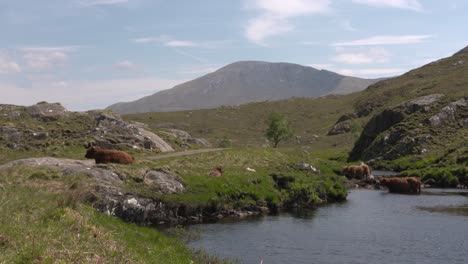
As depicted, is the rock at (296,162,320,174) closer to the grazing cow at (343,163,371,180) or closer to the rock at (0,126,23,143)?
the grazing cow at (343,163,371,180)

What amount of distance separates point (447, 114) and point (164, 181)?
79.8m

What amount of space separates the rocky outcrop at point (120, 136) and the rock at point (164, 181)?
16.6 meters

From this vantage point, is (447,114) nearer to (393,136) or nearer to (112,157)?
(393,136)

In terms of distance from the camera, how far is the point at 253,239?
30125 mm

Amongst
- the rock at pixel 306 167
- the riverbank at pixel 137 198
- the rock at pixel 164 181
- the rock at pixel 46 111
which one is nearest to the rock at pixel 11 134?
the rock at pixel 46 111

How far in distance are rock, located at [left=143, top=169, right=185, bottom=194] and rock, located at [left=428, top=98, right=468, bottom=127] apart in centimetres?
7359

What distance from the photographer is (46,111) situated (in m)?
62.4

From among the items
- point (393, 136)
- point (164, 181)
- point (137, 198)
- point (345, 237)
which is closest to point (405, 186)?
point (345, 237)

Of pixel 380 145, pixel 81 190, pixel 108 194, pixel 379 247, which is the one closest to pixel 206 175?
pixel 108 194

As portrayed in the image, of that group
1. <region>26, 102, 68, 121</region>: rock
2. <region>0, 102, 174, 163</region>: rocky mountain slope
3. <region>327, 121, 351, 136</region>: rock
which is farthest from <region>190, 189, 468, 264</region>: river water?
<region>327, 121, 351, 136</region>: rock

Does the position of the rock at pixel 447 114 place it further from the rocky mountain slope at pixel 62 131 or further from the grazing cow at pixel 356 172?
the rocky mountain slope at pixel 62 131

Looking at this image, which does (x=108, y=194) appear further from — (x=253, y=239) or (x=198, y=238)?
(x=253, y=239)

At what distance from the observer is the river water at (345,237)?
2625 centimetres

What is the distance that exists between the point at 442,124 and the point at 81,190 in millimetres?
90405
